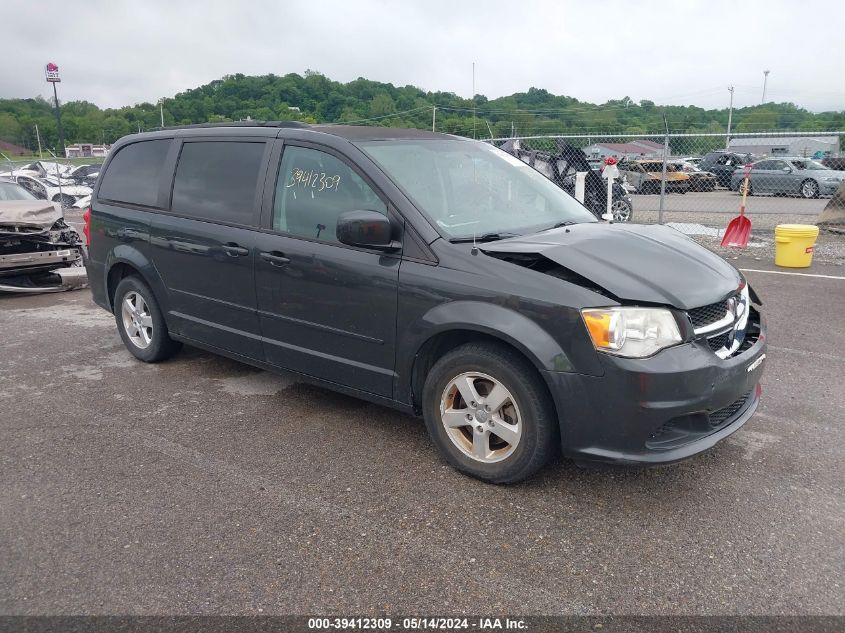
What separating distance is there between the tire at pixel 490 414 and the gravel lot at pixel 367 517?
14 centimetres

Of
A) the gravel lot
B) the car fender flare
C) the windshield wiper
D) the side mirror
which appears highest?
the side mirror

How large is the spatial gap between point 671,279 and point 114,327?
18.2 ft

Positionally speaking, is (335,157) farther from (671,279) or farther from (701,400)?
(701,400)

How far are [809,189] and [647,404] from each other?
2171 cm

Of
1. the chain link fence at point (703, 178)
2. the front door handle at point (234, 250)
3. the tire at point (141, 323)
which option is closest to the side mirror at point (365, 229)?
the front door handle at point (234, 250)

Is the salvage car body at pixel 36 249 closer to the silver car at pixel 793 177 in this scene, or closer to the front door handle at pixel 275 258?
the front door handle at pixel 275 258

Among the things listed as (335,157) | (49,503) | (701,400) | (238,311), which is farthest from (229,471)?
(701,400)

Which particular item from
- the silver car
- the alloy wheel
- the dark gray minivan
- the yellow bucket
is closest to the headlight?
the dark gray minivan

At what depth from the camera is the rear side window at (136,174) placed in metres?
5.13

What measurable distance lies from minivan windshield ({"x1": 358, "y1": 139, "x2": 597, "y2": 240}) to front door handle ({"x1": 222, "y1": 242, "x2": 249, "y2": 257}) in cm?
103

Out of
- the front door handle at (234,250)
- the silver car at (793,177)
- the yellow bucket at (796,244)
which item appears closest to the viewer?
the front door handle at (234,250)

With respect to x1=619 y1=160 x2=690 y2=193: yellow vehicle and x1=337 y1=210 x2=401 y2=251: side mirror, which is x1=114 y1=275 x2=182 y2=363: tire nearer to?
x1=337 y1=210 x2=401 y2=251: side mirror

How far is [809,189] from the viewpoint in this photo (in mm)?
21141

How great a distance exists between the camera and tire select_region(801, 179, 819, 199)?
69.1 feet
